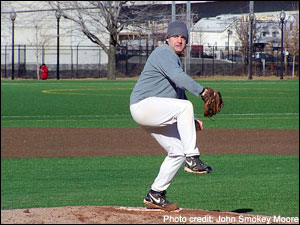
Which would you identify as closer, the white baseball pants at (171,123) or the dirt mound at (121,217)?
the dirt mound at (121,217)

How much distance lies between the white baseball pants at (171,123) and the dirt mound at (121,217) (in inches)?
18.3

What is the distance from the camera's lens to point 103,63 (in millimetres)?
58469

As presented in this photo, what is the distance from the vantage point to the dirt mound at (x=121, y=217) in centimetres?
659

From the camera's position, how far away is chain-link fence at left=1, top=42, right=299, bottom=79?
5612 cm

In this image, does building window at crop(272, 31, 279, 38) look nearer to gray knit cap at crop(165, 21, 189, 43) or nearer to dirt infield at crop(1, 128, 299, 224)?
dirt infield at crop(1, 128, 299, 224)

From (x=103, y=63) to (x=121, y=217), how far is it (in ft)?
171

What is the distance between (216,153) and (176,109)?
929cm

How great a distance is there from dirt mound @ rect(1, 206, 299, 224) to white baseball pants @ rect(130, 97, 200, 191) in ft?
1.52

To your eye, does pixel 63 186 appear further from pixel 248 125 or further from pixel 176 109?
pixel 248 125

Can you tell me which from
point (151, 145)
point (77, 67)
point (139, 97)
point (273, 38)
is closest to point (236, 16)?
point (273, 38)

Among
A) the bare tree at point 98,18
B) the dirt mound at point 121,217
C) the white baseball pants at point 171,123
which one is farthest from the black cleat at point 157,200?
the bare tree at point 98,18

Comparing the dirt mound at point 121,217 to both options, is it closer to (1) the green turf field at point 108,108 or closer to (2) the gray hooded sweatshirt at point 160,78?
(2) the gray hooded sweatshirt at point 160,78

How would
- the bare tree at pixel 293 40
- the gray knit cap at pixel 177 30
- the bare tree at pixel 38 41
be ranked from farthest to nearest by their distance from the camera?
1. the bare tree at pixel 293 40
2. the bare tree at pixel 38 41
3. the gray knit cap at pixel 177 30

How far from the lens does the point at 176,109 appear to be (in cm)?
684
